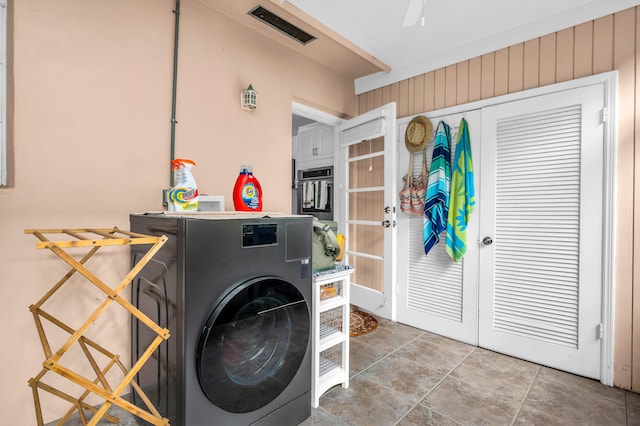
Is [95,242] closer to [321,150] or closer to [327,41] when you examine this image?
[327,41]

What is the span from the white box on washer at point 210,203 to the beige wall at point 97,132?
0.30 feet

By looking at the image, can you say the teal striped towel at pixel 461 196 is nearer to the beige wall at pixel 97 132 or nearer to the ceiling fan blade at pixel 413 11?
the ceiling fan blade at pixel 413 11

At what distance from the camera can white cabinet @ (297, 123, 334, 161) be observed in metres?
3.72

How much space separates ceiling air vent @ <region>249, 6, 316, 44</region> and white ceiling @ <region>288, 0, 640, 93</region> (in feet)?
0.58

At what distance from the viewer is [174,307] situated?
3.91 ft

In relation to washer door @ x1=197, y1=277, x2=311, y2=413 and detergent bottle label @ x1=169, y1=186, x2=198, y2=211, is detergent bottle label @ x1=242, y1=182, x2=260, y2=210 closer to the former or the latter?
detergent bottle label @ x1=169, y1=186, x2=198, y2=211

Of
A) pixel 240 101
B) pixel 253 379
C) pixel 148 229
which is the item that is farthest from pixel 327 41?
pixel 253 379

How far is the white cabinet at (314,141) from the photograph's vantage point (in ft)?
12.2

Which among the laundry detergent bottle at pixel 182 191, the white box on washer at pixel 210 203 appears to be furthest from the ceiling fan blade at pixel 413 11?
the white box on washer at pixel 210 203

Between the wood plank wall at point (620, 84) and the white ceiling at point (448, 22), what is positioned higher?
the white ceiling at point (448, 22)

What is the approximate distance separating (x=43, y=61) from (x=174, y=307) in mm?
1379

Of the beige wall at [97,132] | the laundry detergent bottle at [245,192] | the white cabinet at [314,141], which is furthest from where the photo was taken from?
the white cabinet at [314,141]

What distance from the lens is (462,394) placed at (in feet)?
5.96

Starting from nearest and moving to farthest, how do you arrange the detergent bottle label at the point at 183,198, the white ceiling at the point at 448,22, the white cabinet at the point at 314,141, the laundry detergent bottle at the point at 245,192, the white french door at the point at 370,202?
the detergent bottle label at the point at 183,198 < the laundry detergent bottle at the point at 245,192 < the white ceiling at the point at 448,22 < the white french door at the point at 370,202 < the white cabinet at the point at 314,141
